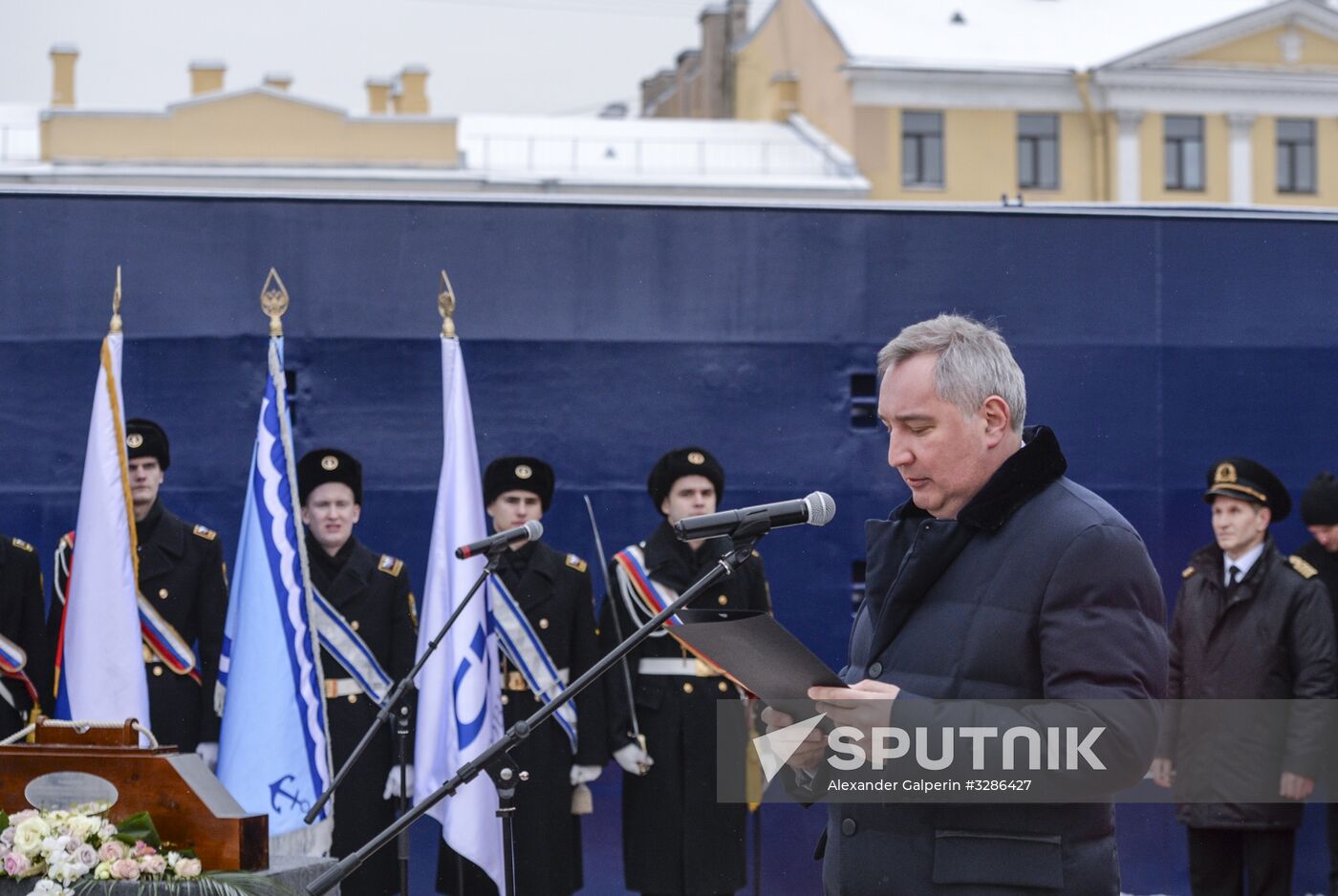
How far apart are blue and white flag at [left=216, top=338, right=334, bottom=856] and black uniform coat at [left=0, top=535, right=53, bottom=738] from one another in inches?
25.8

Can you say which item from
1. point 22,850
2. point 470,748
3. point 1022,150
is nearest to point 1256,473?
point 470,748

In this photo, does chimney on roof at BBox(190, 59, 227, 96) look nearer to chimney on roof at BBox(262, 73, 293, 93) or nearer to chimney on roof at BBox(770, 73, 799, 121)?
chimney on roof at BBox(262, 73, 293, 93)

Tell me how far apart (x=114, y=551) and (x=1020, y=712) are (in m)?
3.85

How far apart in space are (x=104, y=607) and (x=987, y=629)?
375cm

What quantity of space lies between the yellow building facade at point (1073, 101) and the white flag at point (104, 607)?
81.7 ft

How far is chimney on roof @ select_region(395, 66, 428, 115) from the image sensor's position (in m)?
33.6

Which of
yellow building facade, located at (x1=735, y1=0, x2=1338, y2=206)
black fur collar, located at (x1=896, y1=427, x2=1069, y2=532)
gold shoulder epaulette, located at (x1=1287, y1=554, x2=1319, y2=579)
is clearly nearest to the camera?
black fur collar, located at (x1=896, y1=427, x2=1069, y2=532)

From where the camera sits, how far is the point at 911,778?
281cm

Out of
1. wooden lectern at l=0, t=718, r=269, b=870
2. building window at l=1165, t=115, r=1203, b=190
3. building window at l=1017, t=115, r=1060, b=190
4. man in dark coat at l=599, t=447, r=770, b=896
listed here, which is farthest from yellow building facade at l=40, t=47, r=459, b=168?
wooden lectern at l=0, t=718, r=269, b=870

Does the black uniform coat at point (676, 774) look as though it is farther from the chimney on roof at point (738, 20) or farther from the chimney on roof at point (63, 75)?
the chimney on roof at point (738, 20)

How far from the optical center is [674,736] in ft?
20.3

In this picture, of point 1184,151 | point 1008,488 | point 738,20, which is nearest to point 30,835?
point 1008,488

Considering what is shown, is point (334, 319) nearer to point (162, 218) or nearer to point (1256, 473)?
point (162, 218)

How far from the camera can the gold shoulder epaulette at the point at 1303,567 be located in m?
6.21
